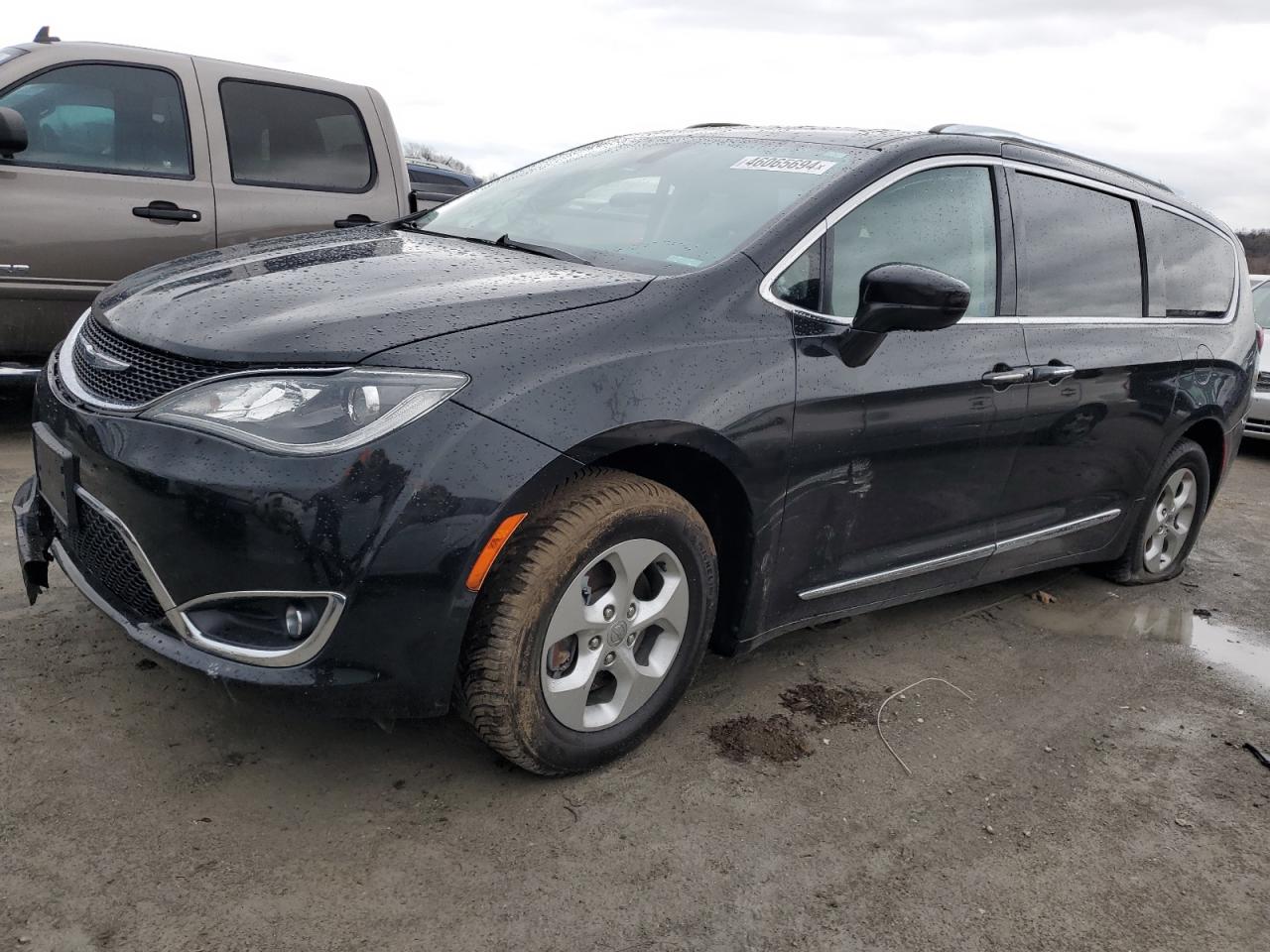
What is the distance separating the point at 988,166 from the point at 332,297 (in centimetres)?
214

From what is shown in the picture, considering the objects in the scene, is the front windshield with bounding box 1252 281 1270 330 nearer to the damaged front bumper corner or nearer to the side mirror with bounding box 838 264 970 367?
the side mirror with bounding box 838 264 970 367

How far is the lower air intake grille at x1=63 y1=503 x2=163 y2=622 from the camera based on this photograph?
2357 mm

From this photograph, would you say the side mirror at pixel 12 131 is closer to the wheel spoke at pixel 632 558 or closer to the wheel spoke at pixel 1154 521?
the wheel spoke at pixel 632 558

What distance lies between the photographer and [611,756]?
270cm

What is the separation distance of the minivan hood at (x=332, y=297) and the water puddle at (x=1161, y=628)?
2.45 m

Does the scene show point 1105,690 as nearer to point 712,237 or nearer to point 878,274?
point 878,274

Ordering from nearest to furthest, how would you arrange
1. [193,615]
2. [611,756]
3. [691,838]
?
[193,615] < [691,838] < [611,756]

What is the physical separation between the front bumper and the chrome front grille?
83 mm

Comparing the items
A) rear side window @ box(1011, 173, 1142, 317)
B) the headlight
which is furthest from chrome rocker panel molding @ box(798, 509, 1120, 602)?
the headlight

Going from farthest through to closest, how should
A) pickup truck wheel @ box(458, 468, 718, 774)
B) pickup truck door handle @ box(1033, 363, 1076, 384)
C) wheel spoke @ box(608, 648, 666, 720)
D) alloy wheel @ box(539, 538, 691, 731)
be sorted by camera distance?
pickup truck door handle @ box(1033, 363, 1076, 384), wheel spoke @ box(608, 648, 666, 720), alloy wheel @ box(539, 538, 691, 731), pickup truck wheel @ box(458, 468, 718, 774)

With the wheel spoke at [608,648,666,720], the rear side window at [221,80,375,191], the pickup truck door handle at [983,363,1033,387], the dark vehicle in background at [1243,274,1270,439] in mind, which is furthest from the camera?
the dark vehicle in background at [1243,274,1270,439]

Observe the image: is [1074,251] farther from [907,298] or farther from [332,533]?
[332,533]

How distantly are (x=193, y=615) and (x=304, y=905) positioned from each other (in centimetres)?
63

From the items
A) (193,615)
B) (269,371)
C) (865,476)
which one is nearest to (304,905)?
(193,615)
